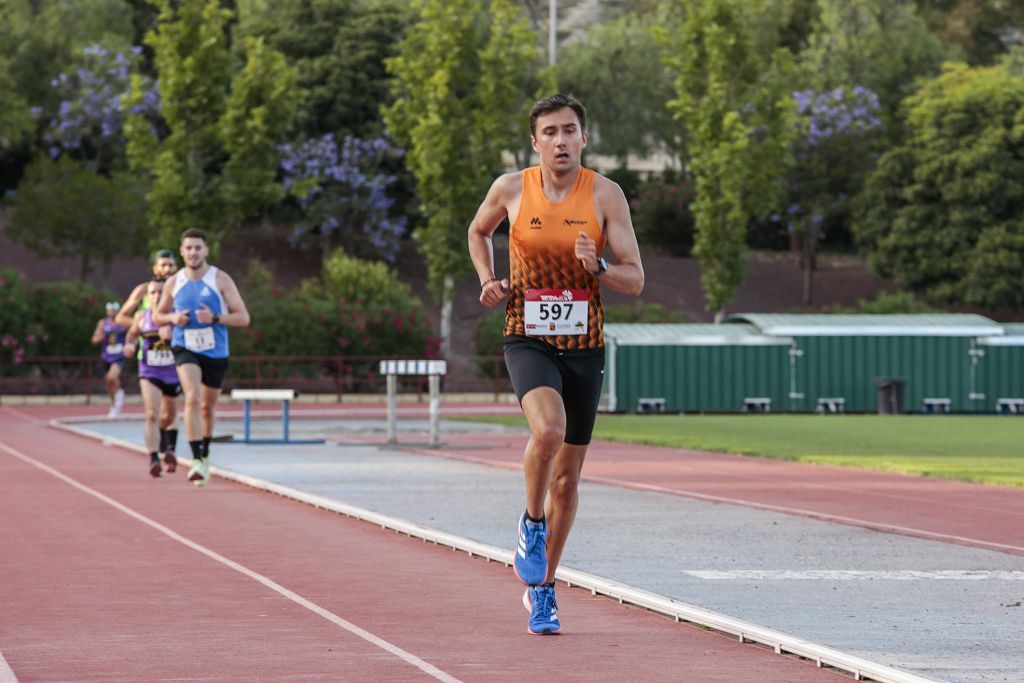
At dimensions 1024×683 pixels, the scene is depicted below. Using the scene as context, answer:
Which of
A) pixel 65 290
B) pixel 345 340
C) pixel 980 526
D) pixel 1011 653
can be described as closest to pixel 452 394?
pixel 345 340

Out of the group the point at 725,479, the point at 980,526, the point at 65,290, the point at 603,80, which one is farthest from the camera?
the point at 603,80

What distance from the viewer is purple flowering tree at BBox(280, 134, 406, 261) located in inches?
2822

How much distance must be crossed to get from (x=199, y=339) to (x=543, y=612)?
9851 millimetres

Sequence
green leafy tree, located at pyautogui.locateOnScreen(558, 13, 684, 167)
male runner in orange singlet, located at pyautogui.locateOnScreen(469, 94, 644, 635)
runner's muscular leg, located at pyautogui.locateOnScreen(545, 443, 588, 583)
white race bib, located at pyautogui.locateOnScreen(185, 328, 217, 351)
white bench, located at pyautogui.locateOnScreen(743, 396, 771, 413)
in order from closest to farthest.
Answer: male runner in orange singlet, located at pyautogui.locateOnScreen(469, 94, 644, 635), runner's muscular leg, located at pyautogui.locateOnScreen(545, 443, 588, 583), white race bib, located at pyautogui.locateOnScreen(185, 328, 217, 351), white bench, located at pyautogui.locateOnScreen(743, 396, 771, 413), green leafy tree, located at pyautogui.locateOnScreen(558, 13, 684, 167)

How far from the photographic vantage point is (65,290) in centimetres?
5181

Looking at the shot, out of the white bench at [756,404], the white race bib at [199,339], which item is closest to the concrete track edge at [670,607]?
the white race bib at [199,339]

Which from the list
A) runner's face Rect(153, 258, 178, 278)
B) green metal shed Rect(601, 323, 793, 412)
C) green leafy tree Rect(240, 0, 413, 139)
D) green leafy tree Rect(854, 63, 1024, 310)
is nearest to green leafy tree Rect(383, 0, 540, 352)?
green metal shed Rect(601, 323, 793, 412)

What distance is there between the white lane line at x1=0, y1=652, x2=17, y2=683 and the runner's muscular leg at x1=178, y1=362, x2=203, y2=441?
33.1 feet

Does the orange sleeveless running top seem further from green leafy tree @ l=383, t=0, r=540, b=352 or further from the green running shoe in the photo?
green leafy tree @ l=383, t=0, r=540, b=352

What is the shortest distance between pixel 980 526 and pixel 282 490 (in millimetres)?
6025

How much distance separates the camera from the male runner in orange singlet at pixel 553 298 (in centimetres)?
880

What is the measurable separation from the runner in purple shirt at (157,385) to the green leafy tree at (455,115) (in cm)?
3770

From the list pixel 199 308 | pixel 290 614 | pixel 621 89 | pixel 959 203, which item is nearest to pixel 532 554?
pixel 290 614

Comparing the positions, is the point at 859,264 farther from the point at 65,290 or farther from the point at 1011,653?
the point at 1011,653
